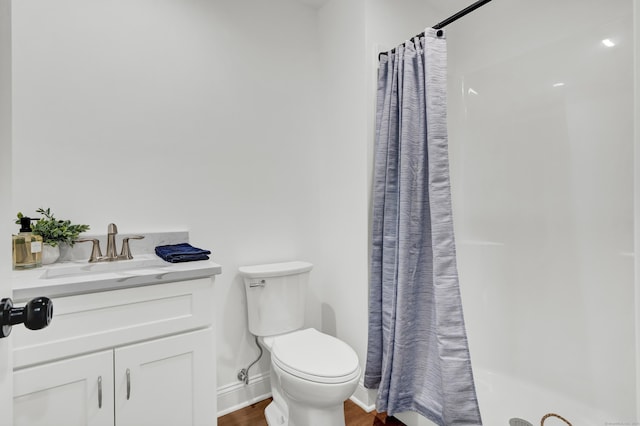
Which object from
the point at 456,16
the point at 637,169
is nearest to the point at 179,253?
the point at 637,169

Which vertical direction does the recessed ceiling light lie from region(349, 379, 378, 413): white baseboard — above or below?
above

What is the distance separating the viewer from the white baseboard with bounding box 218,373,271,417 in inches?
74.9

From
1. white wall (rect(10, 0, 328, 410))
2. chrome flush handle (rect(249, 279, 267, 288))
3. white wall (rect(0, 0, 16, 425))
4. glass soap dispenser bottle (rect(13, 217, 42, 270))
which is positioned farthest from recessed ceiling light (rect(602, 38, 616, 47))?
glass soap dispenser bottle (rect(13, 217, 42, 270))

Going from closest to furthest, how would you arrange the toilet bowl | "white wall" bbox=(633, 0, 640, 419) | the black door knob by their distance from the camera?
the black door knob < "white wall" bbox=(633, 0, 640, 419) < the toilet bowl

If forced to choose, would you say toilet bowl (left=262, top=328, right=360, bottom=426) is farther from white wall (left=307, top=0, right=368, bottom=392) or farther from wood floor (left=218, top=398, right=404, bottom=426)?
white wall (left=307, top=0, right=368, bottom=392)

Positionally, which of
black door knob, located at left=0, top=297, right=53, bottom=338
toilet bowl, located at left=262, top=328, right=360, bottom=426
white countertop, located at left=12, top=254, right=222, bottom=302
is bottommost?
toilet bowl, located at left=262, top=328, right=360, bottom=426

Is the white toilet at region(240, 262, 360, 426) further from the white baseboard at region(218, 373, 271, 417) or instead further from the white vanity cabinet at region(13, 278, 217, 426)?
the white vanity cabinet at region(13, 278, 217, 426)

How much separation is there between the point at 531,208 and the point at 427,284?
81 centimetres

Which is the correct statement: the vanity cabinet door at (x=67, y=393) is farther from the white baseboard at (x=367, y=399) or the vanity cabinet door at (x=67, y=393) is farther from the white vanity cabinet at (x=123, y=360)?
the white baseboard at (x=367, y=399)

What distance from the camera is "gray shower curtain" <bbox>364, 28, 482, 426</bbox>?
152 cm

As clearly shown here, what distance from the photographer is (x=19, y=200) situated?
144 centimetres

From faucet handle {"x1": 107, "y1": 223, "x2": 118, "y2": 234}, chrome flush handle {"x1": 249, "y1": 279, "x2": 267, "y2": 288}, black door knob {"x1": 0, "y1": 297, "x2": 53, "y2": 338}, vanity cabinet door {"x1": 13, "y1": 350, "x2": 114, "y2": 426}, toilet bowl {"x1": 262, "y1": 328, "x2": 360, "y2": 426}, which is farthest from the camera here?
chrome flush handle {"x1": 249, "y1": 279, "x2": 267, "y2": 288}

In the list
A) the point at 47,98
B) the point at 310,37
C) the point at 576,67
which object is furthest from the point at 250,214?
the point at 576,67

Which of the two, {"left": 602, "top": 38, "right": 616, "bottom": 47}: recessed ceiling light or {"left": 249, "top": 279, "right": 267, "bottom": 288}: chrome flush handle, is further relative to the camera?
{"left": 249, "top": 279, "right": 267, "bottom": 288}: chrome flush handle
